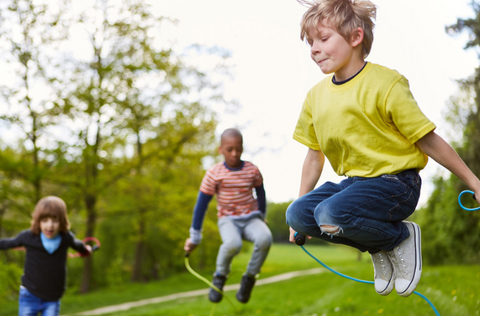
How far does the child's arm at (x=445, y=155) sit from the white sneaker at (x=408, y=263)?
490mm

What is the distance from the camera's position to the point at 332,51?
2582 millimetres

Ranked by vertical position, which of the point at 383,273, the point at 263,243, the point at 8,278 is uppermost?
the point at 383,273

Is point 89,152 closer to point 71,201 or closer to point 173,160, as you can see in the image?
point 71,201

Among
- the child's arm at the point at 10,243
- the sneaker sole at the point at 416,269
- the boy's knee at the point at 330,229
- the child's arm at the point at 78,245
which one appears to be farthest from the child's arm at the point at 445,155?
the child's arm at the point at 10,243

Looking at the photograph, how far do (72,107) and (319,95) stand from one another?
1487cm

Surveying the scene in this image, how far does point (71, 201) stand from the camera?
1655cm

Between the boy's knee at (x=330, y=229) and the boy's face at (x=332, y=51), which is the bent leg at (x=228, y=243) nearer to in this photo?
the boy's knee at (x=330, y=229)

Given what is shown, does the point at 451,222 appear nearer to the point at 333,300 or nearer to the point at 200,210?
the point at 333,300

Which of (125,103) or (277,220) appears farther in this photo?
(277,220)

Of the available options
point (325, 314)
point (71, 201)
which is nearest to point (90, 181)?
point (71, 201)

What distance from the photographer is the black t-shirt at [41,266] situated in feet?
15.4

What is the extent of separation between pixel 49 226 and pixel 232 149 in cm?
203

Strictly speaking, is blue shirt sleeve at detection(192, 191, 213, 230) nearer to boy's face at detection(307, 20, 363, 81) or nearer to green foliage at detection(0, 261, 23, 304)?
boy's face at detection(307, 20, 363, 81)

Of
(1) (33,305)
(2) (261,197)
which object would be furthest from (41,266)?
(2) (261,197)
